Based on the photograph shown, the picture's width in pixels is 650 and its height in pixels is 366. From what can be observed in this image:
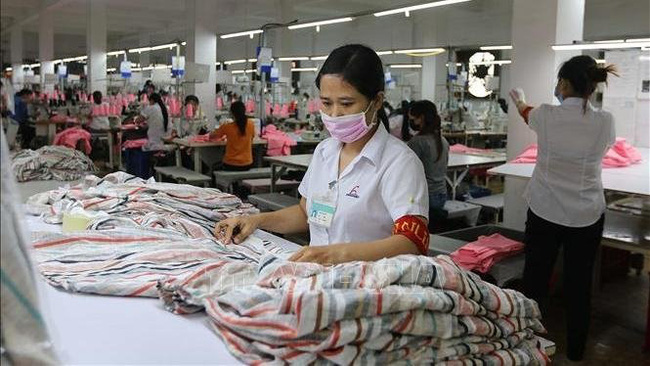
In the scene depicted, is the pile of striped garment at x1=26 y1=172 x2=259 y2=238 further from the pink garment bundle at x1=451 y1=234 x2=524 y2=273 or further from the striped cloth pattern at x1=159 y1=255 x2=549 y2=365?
the pink garment bundle at x1=451 y1=234 x2=524 y2=273

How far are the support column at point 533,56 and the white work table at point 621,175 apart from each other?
0.61m

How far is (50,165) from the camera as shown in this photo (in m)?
4.62

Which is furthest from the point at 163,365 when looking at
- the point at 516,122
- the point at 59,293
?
the point at 516,122

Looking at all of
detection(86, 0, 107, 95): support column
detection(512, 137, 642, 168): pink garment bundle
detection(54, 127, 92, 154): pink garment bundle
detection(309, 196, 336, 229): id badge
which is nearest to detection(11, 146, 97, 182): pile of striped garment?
detection(309, 196, 336, 229): id badge

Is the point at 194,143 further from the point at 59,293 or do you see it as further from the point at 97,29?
the point at 97,29

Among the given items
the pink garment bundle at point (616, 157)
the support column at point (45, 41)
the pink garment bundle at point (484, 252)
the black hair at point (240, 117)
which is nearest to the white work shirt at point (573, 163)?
the pink garment bundle at point (484, 252)

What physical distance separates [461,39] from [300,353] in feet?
49.5

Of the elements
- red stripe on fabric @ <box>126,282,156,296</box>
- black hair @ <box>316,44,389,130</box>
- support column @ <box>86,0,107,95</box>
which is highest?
support column @ <box>86,0,107,95</box>

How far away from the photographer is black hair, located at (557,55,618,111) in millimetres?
3141

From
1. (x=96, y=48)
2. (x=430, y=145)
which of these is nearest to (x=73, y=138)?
(x=96, y=48)

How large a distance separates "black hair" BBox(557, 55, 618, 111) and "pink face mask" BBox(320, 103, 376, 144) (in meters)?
1.79

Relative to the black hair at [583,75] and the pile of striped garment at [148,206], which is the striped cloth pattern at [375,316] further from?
the black hair at [583,75]

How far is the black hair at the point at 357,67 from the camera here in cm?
174

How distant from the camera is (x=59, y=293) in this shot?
1.47 meters
